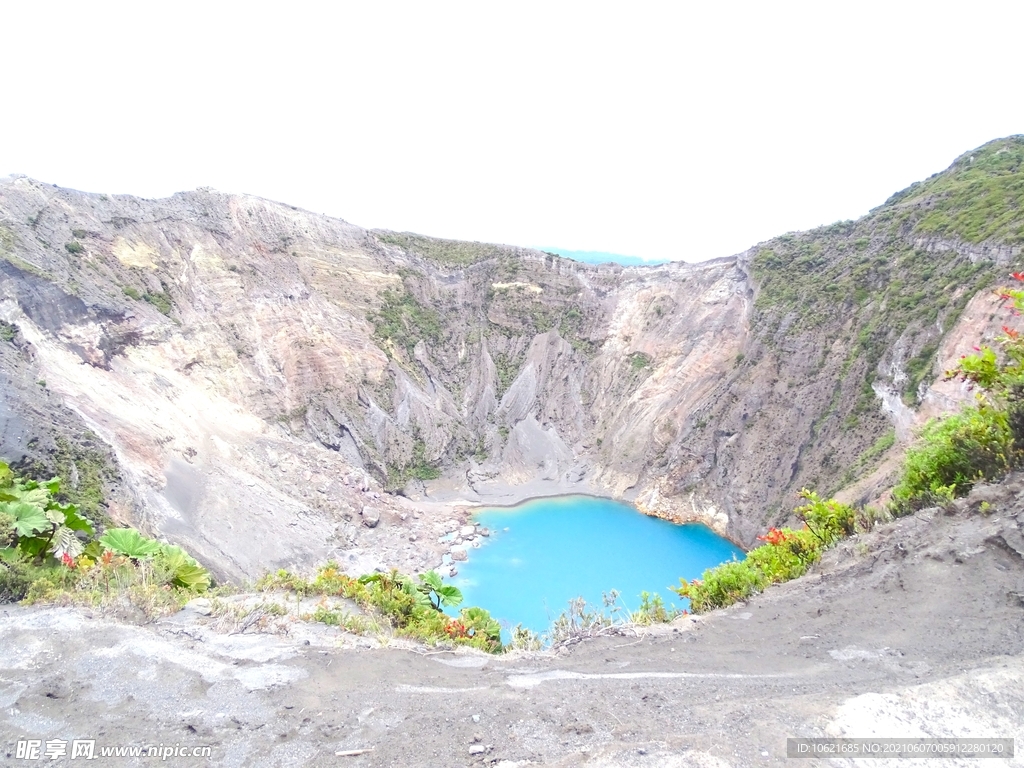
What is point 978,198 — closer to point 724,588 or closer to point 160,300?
point 724,588

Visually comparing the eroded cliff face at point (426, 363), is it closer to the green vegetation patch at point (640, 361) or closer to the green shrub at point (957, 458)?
the green vegetation patch at point (640, 361)

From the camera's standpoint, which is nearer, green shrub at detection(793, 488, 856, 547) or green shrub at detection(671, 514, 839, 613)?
green shrub at detection(671, 514, 839, 613)

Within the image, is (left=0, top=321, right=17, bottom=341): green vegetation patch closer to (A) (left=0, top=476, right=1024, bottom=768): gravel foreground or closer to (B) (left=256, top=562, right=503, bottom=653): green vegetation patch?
(B) (left=256, top=562, right=503, bottom=653): green vegetation patch

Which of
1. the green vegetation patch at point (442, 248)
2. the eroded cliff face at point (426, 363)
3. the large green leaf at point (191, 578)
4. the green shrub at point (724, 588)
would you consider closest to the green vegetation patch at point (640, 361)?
the eroded cliff face at point (426, 363)

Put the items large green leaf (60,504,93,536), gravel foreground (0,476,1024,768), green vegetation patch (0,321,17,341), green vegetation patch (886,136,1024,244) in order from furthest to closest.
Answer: green vegetation patch (886,136,1024,244) → green vegetation patch (0,321,17,341) → large green leaf (60,504,93,536) → gravel foreground (0,476,1024,768)

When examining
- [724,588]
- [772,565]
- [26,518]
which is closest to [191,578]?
[26,518]

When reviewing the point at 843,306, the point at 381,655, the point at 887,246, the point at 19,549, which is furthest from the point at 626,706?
the point at 887,246

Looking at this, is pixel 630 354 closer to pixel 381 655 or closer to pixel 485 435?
pixel 485 435

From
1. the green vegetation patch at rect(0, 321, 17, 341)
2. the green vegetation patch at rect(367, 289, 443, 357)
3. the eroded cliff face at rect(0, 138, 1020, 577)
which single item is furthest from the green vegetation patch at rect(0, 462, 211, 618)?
the green vegetation patch at rect(367, 289, 443, 357)
